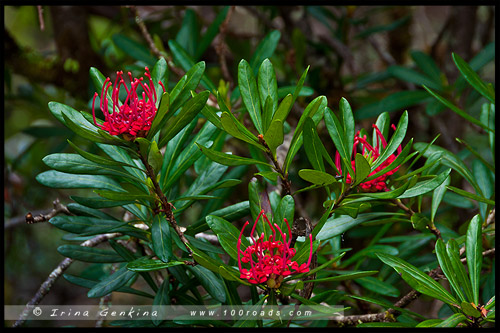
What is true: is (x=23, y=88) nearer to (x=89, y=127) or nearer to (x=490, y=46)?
(x=89, y=127)

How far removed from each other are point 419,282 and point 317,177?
0.68 ft

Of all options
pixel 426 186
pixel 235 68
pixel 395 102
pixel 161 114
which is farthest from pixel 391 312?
pixel 235 68

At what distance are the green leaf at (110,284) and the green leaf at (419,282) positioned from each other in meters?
0.38

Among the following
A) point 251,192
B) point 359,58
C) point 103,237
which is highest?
point 359,58

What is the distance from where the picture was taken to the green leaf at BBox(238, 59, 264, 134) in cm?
67

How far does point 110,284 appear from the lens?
0.73 meters

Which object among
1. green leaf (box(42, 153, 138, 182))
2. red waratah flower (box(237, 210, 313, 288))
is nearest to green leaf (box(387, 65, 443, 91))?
red waratah flower (box(237, 210, 313, 288))

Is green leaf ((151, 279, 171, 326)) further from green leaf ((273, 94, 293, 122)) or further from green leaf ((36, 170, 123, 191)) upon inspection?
green leaf ((273, 94, 293, 122))

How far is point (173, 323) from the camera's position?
746mm

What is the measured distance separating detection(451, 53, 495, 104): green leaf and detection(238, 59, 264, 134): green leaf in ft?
1.16

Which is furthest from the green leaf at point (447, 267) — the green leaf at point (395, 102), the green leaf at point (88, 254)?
the green leaf at point (395, 102)

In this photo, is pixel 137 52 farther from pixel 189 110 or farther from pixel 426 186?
pixel 426 186

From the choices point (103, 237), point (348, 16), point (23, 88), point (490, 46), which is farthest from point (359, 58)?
point (103, 237)

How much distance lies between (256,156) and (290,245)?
229 mm
